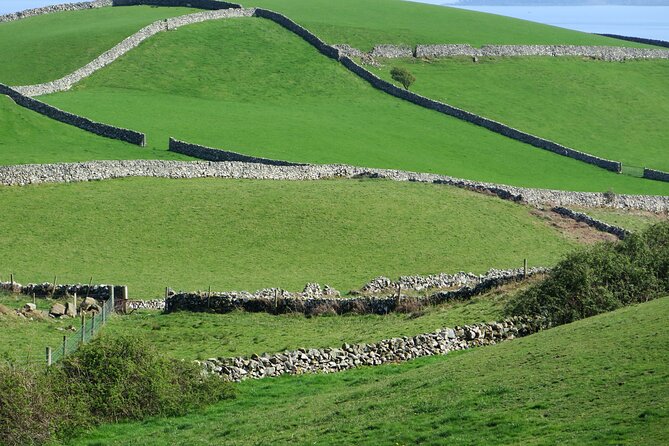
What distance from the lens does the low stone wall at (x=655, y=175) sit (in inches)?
3824

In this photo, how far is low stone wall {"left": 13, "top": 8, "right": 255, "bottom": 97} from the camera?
102m

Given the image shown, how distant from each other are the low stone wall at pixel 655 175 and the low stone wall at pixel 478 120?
6.34 ft

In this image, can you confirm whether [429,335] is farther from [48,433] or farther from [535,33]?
[535,33]

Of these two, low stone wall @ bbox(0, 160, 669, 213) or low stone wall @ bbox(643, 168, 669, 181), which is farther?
low stone wall @ bbox(643, 168, 669, 181)

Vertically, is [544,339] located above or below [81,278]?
above

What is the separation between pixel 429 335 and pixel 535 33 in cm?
9797

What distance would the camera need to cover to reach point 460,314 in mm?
48688

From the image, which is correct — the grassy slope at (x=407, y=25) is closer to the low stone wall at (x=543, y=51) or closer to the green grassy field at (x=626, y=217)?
the low stone wall at (x=543, y=51)

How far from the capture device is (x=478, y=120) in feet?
350

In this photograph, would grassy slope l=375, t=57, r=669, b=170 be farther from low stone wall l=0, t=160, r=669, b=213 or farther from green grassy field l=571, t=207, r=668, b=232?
low stone wall l=0, t=160, r=669, b=213

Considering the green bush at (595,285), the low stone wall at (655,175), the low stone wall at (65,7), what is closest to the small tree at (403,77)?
the low stone wall at (655,175)

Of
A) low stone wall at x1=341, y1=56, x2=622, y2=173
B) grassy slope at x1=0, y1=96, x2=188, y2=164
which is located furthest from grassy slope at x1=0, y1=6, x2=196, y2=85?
low stone wall at x1=341, y1=56, x2=622, y2=173

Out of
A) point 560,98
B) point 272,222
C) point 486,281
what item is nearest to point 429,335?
point 486,281

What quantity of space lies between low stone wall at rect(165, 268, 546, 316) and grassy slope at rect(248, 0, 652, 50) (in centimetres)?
6906
